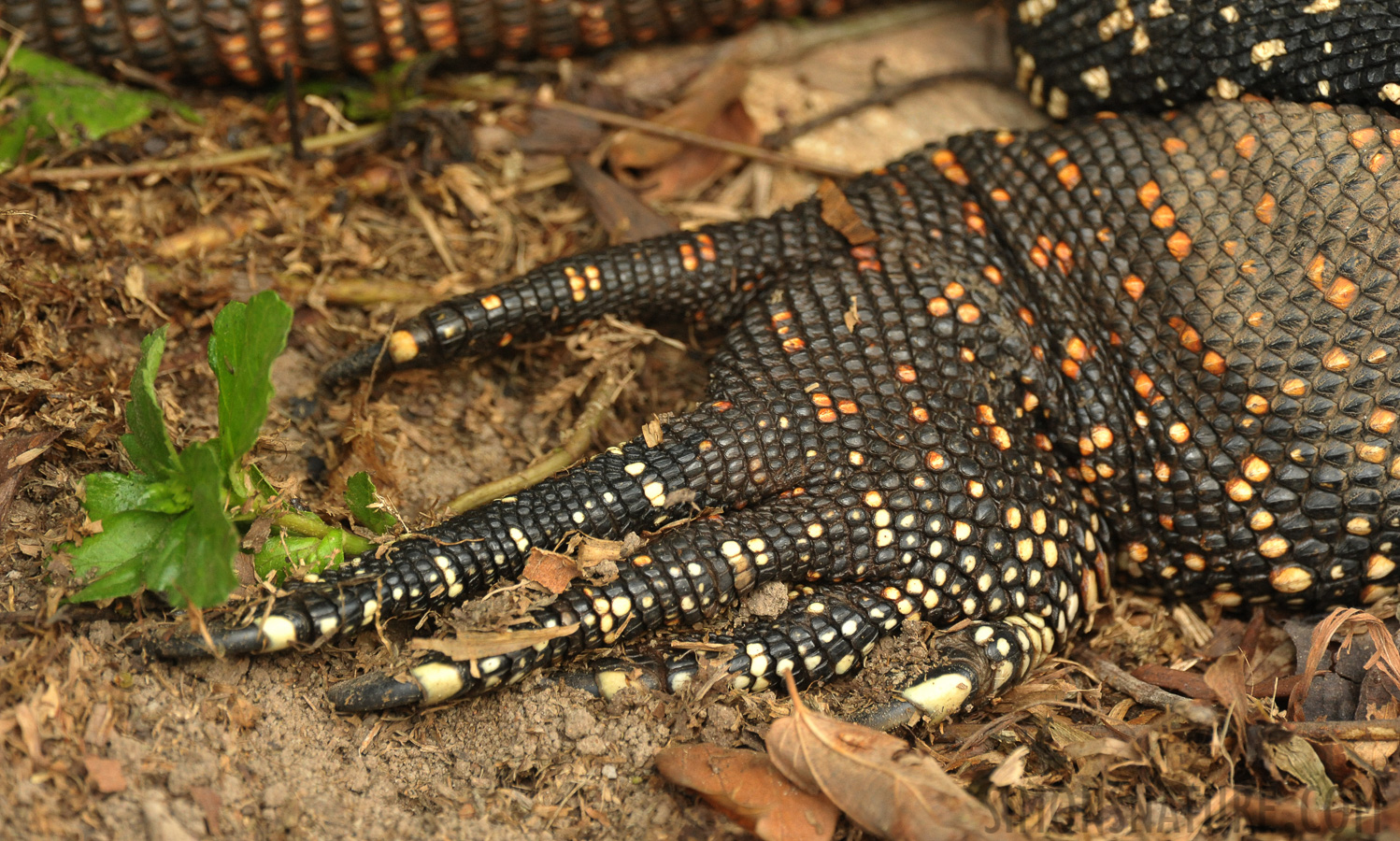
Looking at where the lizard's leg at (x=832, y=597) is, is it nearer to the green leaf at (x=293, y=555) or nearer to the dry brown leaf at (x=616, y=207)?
the green leaf at (x=293, y=555)

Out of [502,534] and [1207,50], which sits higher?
[1207,50]

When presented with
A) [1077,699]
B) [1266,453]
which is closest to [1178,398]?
[1266,453]

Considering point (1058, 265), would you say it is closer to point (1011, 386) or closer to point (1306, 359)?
point (1011, 386)

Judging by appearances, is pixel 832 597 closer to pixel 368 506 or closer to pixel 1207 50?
pixel 368 506

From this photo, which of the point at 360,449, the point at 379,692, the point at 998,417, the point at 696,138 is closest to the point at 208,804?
the point at 379,692

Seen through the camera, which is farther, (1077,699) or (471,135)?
(471,135)

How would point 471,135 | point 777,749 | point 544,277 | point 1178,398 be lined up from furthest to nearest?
point 471,135 → point 544,277 → point 1178,398 → point 777,749

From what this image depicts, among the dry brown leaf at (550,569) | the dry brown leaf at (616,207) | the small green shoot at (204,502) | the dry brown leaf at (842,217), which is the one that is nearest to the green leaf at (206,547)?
the small green shoot at (204,502)
